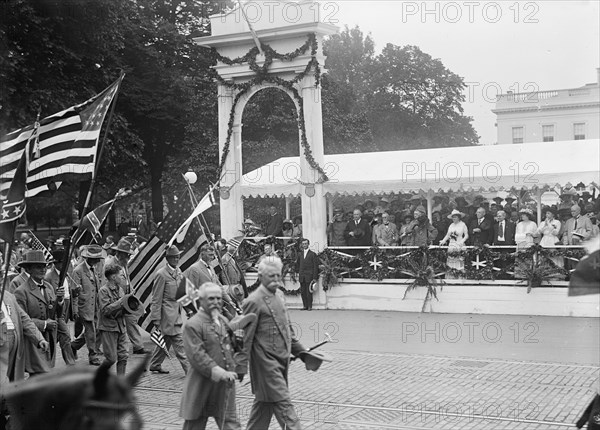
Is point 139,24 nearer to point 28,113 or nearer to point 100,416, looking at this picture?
point 28,113

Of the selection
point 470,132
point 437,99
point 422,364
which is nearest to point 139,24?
point 422,364

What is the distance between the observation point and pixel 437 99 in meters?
64.9

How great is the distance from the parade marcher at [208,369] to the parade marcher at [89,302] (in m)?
6.35

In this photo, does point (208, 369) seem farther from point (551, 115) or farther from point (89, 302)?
point (551, 115)

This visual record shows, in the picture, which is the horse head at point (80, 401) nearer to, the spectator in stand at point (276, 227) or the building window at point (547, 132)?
the spectator in stand at point (276, 227)

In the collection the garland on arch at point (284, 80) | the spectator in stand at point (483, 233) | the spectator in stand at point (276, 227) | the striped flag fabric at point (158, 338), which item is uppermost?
the garland on arch at point (284, 80)

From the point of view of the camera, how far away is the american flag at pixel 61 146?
407 inches

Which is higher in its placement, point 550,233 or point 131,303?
point 550,233

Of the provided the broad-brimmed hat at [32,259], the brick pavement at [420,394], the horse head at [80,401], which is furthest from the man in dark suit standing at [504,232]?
the horse head at [80,401]

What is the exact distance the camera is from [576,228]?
60.3ft

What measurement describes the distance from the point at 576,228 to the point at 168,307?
31.4 ft

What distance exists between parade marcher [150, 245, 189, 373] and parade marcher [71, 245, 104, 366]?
1.24 m

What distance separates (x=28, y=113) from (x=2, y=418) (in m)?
16.8

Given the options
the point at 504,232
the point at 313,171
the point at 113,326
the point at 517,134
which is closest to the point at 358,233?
the point at 313,171
